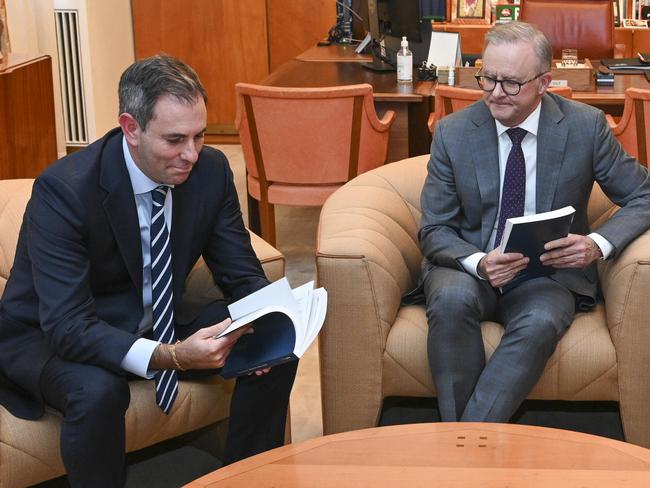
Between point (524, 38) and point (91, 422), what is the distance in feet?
5.11

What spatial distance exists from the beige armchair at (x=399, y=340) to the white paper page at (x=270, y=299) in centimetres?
44

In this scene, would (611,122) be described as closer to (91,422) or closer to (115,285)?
(115,285)

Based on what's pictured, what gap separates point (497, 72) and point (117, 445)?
4.68ft

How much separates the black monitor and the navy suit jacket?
9.50 ft

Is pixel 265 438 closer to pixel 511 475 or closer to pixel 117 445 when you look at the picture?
pixel 117 445

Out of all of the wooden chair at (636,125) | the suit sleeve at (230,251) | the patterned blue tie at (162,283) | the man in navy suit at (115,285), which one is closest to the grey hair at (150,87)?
the man in navy suit at (115,285)

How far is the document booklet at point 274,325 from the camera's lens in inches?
93.4

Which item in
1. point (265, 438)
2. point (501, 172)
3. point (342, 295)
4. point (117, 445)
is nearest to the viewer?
point (117, 445)

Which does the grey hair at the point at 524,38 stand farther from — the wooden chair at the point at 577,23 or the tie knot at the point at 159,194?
the wooden chair at the point at 577,23

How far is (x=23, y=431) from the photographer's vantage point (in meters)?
2.50

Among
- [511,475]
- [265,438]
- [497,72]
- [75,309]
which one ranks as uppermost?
[497,72]

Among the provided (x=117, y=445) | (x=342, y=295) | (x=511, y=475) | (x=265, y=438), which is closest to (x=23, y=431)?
(x=117, y=445)

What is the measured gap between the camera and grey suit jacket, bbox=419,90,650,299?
3.06m

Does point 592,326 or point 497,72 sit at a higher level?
point 497,72
